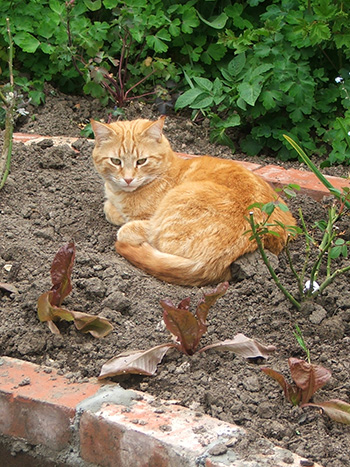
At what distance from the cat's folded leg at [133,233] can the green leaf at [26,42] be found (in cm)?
237

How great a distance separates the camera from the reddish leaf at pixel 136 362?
2510 mm

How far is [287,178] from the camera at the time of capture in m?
4.49

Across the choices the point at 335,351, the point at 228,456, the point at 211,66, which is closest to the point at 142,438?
the point at 228,456

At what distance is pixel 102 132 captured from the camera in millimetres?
4102

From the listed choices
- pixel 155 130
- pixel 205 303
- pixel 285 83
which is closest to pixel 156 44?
pixel 285 83

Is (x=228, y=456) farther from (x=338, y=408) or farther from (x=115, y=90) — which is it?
(x=115, y=90)

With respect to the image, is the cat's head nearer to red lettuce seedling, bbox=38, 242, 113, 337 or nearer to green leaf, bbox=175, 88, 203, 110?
green leaf, bbox=175, 88, 203, 110

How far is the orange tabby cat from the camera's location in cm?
340

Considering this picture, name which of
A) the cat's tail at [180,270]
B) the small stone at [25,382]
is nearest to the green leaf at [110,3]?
the cat's tail at [180,270]

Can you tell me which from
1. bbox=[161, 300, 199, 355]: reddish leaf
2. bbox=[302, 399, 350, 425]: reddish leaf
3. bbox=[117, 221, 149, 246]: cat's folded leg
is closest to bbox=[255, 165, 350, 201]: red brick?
bbox=[117, 221, 149, 246]: cat's folded leg

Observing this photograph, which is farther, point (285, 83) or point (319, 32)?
point (285, 83)

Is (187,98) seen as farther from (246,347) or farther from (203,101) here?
(246,347)

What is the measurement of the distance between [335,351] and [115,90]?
11.5 feet

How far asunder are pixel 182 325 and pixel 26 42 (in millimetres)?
3762
